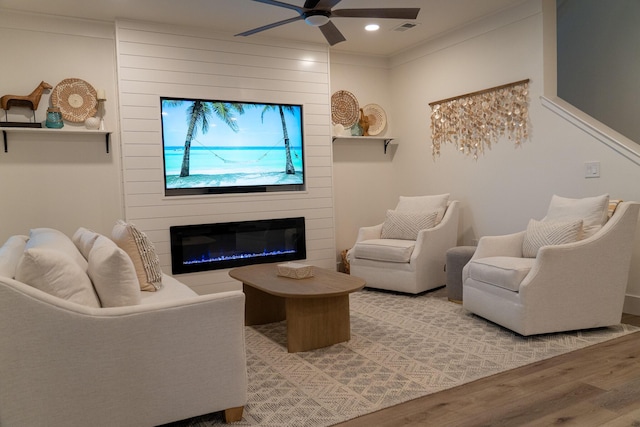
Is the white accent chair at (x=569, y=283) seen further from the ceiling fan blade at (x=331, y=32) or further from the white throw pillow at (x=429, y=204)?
the ceiling fan blade at (x=331, y=32)

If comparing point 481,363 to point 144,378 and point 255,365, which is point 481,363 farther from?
point 144,378

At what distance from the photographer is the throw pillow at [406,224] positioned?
189 inches

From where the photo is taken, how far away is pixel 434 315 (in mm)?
3910

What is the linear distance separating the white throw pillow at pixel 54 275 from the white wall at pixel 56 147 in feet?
8.56

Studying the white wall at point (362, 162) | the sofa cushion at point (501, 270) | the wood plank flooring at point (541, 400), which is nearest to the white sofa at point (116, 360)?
the wood plank flooring at point (541, 400)

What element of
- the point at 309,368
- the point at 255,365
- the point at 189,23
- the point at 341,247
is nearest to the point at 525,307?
the point at 309,368

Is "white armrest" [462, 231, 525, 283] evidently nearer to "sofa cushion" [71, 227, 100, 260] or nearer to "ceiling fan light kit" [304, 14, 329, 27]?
"ceiling fan light kit" [304, 14, 329, 27]

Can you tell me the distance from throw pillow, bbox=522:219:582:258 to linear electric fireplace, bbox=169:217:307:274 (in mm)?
2390

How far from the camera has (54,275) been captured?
1.99 metres

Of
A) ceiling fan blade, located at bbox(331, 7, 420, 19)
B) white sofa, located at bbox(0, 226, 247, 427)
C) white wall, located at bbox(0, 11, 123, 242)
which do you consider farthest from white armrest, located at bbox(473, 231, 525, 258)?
white wall, located at bbox(0, 11, 123, 242)

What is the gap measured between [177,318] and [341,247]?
381 cm

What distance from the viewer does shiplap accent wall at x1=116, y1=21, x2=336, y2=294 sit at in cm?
450

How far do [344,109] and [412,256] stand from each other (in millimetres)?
2126

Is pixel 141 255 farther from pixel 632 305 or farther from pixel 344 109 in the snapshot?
pixel 632 305
